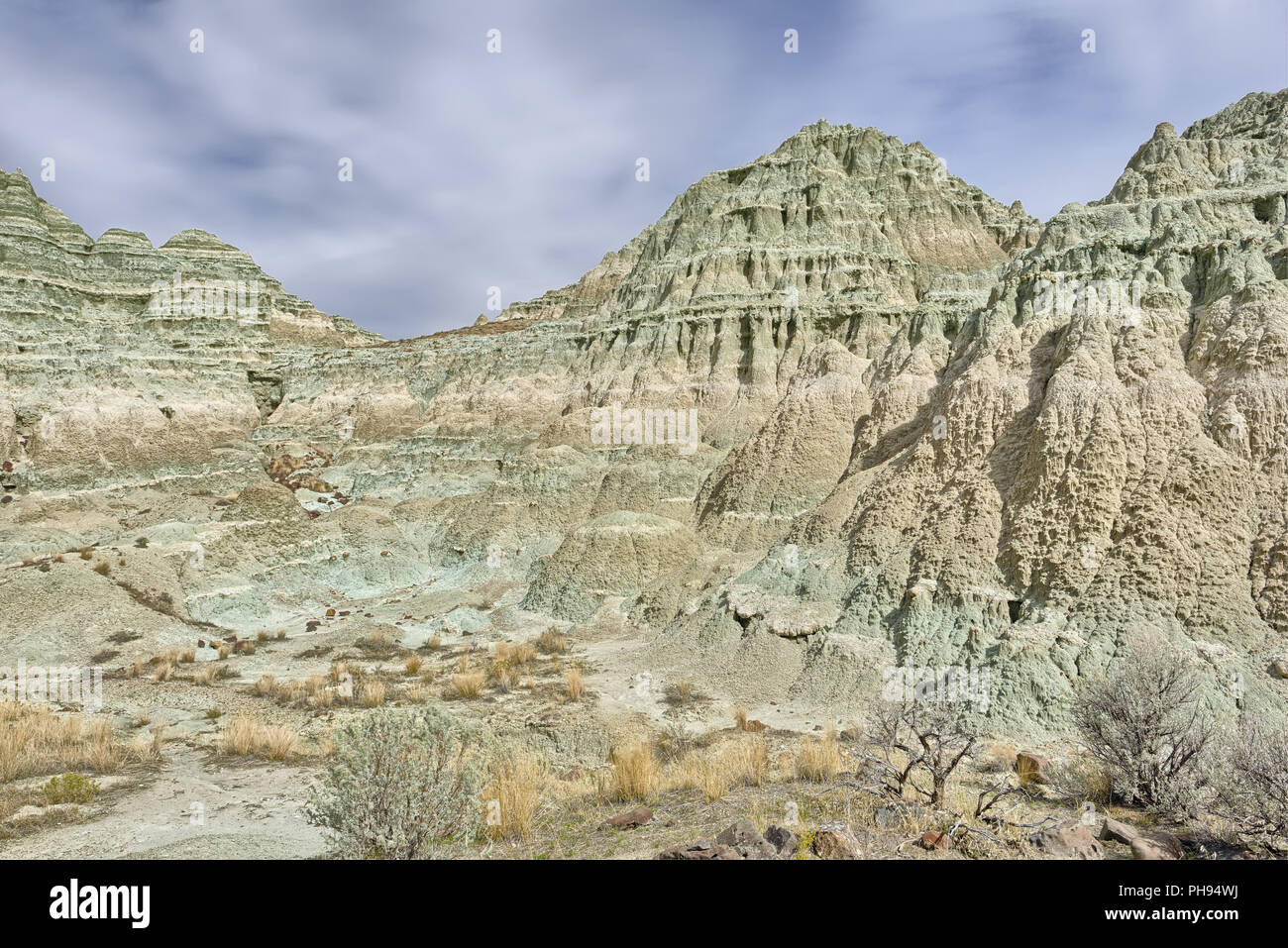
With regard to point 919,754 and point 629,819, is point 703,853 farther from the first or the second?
point 919,754

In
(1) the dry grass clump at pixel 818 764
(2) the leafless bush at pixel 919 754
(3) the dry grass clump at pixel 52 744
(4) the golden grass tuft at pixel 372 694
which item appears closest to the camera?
(2) the leafless bush at pixel 919 754

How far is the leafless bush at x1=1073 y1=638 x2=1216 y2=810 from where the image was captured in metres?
7.38

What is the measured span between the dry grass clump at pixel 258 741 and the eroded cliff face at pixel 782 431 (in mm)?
9637

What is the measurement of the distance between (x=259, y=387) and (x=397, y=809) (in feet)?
174

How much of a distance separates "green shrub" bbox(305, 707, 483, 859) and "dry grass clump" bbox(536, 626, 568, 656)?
1314 cm

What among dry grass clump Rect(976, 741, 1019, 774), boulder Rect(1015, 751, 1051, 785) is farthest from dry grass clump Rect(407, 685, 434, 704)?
boulder Rect(1015, 751, 1051, 785)

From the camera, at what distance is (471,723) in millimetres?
13398

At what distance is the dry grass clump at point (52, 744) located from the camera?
10.3 meters

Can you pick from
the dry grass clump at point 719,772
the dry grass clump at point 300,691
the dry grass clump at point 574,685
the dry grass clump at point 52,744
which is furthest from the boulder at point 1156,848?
the dry grass clump at point 300,691

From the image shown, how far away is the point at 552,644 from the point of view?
21.2m

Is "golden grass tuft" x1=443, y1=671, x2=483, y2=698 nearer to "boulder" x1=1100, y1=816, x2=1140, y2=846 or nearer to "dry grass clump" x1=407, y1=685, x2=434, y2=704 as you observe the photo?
"dry grass clump" x1=407, y1=685, x2=434, y2=704

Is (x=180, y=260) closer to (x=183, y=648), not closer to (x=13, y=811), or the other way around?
(x=183, y=648)

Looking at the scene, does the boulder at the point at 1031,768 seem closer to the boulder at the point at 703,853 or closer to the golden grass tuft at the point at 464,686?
the boulder at the point at 703,853
